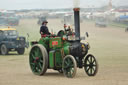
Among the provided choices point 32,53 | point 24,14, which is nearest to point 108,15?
point 24,14

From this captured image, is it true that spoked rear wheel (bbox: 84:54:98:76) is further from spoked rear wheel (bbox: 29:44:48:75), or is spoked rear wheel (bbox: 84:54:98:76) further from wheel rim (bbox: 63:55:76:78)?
spoked rear wheel (bbox: 29:44:48:75)

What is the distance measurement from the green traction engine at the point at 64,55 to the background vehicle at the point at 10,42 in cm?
1151

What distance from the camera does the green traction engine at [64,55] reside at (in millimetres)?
13867

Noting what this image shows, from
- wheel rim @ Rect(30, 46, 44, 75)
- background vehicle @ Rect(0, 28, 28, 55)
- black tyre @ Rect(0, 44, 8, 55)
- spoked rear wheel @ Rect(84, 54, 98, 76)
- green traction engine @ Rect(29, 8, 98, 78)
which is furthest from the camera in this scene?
background vehicle @ Rect(0, 28, 28, 55)

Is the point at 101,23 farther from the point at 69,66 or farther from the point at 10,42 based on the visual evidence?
the point at 69,66

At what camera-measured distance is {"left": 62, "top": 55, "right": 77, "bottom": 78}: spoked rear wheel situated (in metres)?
13.4

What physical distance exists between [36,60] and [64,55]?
1.25 meters

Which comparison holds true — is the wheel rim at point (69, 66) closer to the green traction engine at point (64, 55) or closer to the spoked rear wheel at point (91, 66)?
the green traction engine at point (64, 55)

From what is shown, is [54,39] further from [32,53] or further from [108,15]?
[108,15]

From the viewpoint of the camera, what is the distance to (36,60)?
1502 cm

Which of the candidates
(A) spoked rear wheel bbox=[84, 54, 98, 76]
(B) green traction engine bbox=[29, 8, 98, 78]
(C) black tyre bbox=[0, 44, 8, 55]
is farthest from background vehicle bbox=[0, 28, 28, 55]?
(A) spoked rear wheel bbox=[84, 54, 98, 76]

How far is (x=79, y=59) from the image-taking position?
1421 centimetres

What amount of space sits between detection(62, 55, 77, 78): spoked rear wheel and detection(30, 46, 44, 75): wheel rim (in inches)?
44.0

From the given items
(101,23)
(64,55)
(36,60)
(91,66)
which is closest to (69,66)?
(64,55)
